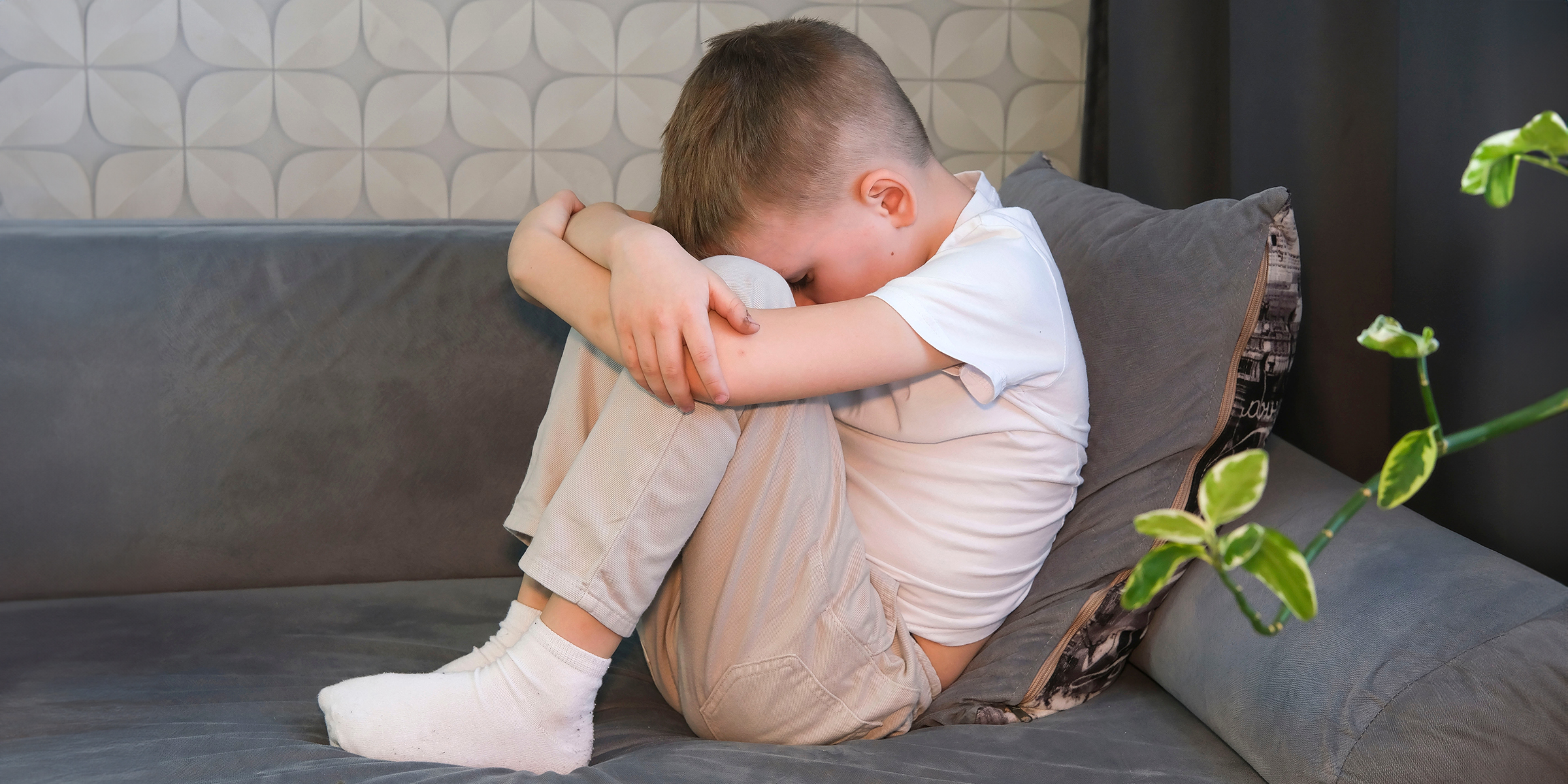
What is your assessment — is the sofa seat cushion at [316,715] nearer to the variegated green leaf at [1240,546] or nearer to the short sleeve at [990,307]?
the short sleeve at [990,307]

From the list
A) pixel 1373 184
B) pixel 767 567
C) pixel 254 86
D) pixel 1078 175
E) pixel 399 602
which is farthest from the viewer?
pixel 1078 175

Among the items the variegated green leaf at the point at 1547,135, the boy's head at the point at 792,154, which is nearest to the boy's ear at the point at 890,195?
the boy's head at the point at 792,154

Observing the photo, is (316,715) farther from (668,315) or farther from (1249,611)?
(1249,611)

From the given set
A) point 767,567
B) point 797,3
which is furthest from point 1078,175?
point 767,567

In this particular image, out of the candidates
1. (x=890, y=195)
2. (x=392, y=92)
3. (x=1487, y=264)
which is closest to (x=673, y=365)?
(x=890, y=195)

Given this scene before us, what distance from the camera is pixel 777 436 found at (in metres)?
0.80

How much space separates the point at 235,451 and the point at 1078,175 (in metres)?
1.40

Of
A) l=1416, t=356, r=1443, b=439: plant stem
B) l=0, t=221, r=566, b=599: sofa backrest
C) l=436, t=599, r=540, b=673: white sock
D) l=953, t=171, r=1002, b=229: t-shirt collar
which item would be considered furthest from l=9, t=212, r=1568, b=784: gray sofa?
l=1416, t=356, r=1443, b=439: plant stem

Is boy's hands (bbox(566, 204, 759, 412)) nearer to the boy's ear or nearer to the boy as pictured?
the boy

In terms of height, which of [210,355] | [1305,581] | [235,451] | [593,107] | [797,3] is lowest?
[235,451]

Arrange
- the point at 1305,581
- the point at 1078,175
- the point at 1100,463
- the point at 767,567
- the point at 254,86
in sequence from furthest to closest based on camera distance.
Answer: the point at 1078,175
the point at 254,86
the point at 1100,463
the point at 767,567
the point at 1305,581

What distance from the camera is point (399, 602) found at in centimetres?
121

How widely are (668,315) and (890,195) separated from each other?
10.7 inches

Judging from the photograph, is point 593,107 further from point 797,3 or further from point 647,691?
point 647,691
